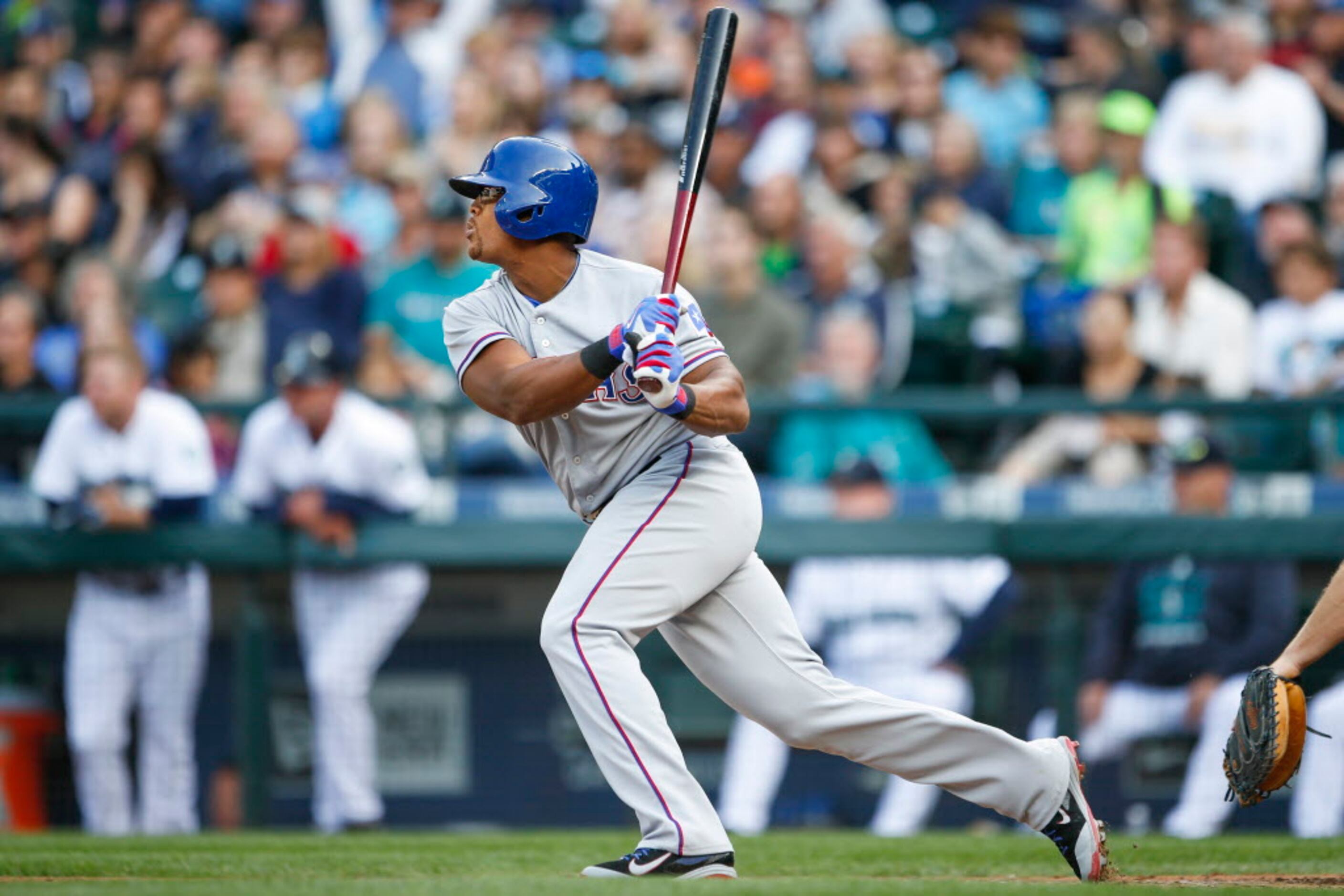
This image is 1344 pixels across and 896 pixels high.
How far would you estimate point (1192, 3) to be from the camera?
34.1ft

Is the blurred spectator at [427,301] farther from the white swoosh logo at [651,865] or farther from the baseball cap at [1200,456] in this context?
the white swoosh logo at [651,865]

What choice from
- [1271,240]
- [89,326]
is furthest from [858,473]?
[89,326]

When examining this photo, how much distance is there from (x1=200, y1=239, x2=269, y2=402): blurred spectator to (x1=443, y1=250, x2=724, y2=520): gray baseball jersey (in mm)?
4462

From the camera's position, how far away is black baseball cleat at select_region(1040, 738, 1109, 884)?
422 cm

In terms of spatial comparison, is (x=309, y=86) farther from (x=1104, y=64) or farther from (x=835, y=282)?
(x=1104, y=64)

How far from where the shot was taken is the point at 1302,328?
789 cm

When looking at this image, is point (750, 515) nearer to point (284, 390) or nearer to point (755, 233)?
point (284, 390)

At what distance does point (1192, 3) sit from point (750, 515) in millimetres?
7291

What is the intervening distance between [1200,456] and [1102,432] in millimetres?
513

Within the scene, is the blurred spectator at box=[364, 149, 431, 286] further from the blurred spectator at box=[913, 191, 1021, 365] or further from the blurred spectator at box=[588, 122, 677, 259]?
the blurred spectator at box=[913, 191, 1021, 365]

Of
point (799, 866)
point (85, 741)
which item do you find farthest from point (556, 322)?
point (85, 741)

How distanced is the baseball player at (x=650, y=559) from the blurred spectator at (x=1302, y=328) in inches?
159

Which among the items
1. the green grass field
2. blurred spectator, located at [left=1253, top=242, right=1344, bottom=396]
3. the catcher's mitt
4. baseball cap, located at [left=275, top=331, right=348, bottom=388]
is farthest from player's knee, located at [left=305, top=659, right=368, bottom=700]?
blurred spectator, located at [left=1253, top=242, right=1344, bottom=396]

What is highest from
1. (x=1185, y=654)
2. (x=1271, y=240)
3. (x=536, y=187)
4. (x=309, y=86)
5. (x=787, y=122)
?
(x=309, y=86)
